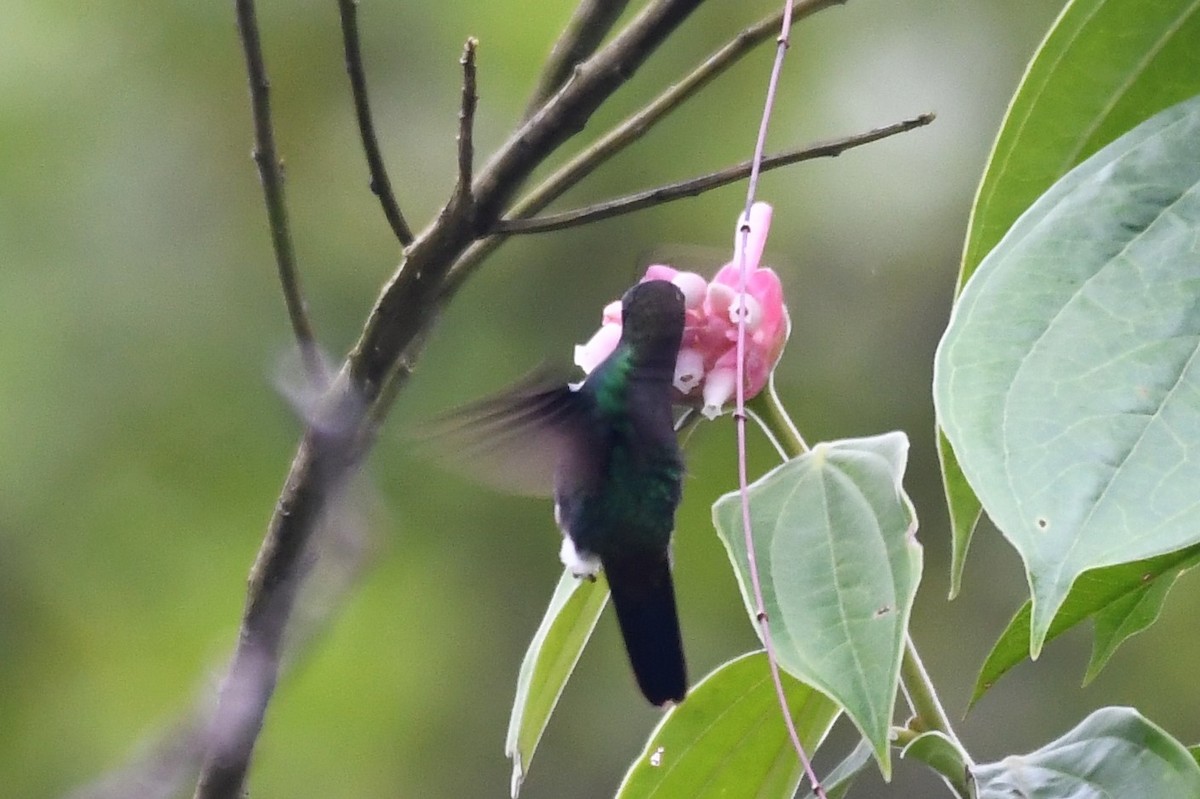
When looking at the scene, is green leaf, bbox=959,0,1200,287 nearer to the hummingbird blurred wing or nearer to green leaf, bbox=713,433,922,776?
green leaf, bbox=713,433,922,776

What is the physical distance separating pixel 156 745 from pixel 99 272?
1.70 metres

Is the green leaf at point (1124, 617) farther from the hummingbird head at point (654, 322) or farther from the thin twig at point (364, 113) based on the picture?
the thin twig at point (364, 113)

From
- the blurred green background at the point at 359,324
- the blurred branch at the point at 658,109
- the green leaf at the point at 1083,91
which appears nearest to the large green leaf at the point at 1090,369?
the green leaf at the point at 1083,91

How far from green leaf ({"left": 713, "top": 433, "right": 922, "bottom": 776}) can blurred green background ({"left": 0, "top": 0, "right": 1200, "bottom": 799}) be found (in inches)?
62.0

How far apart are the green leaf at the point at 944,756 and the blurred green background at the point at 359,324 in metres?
1.56

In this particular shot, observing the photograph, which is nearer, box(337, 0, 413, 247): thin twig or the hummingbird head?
box(337, 0, 413, 247): thin twig

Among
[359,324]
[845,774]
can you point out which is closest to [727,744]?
[845,774]

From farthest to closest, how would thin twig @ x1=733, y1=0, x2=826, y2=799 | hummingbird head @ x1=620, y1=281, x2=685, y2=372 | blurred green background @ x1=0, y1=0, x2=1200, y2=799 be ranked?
blurred green background @ x1=0, y1=0, x2=1200, y2=799 → hummingbird head @ x1=620, y1=281, x2=685, y2=372 → thin twig @ x1=733, y1=0, x2=826, y2=799

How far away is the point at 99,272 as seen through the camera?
242cm

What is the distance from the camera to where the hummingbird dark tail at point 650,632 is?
3.21 ft

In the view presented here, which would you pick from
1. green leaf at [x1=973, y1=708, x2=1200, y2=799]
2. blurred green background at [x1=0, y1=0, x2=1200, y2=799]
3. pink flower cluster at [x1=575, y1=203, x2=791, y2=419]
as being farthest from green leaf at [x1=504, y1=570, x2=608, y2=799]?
blurred green background at [x1=0, y1=0, x2=1200, y2=799]

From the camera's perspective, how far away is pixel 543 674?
0.84 metres

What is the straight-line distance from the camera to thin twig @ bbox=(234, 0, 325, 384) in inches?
26.3

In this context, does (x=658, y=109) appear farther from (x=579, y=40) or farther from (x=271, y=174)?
(x=271, y=174)
